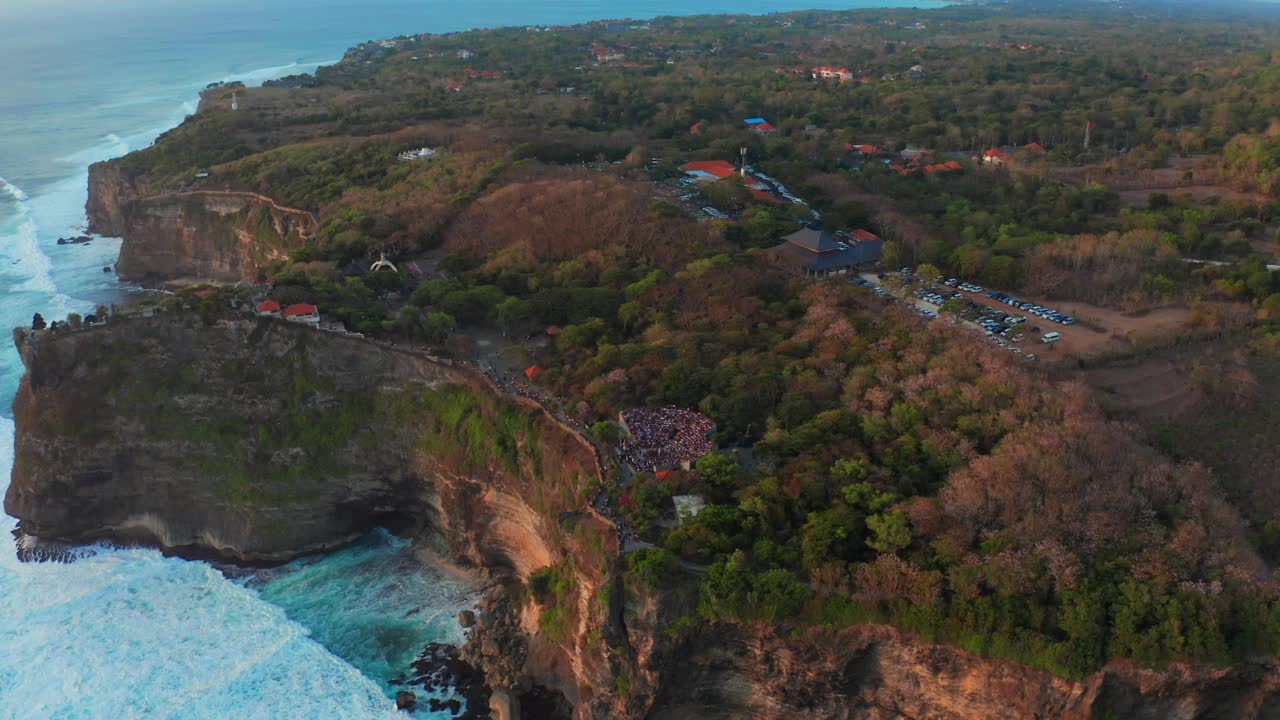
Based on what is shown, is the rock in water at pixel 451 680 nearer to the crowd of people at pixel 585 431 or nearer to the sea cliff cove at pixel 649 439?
the sea cliff cove at pixel 649 439

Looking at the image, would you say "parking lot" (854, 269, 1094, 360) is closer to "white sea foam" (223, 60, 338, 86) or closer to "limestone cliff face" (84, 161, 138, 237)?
"limestone cliff face" (84, 161, 138, 237)

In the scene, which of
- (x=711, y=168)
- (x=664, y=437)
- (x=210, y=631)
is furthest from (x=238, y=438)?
(x=711, y=168)

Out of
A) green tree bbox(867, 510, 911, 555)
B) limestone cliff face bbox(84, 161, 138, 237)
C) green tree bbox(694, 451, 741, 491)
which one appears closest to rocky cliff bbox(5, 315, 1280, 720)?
green tree bbox(694, 451, 741, 491)

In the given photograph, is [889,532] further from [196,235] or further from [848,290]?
[196,235]

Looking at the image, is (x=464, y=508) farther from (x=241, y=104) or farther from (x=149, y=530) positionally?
(x=241, y=104)

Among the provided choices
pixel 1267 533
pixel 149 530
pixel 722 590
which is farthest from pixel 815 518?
pixel 149 530
